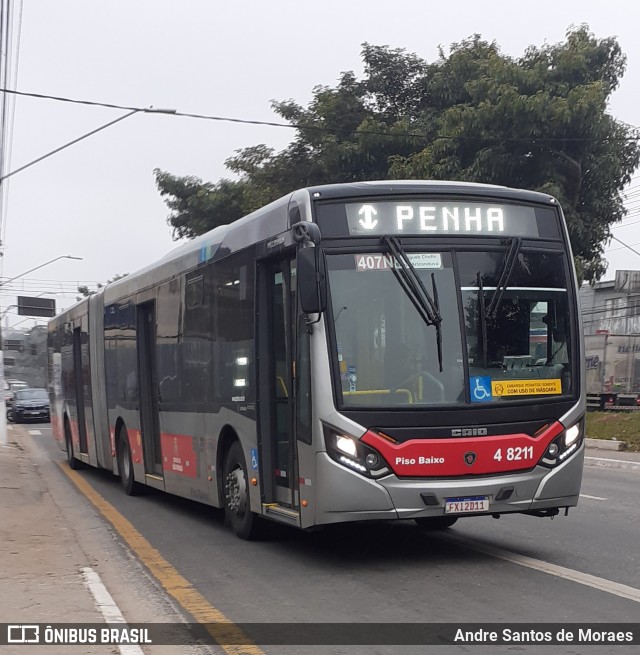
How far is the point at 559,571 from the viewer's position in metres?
8.20

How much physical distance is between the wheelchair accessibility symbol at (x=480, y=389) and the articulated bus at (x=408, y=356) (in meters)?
0.02

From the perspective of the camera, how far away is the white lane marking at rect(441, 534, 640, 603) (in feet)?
24.3

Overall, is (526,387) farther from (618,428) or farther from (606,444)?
(618,428)

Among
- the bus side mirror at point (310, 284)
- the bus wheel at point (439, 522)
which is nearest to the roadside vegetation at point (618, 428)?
the bus wheel at point (439, 522)

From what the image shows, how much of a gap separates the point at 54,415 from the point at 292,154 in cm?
1401

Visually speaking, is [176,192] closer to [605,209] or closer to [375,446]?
[605,209]

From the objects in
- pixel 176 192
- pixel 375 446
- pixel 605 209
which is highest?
pixel 176 192

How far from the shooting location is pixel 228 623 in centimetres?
686

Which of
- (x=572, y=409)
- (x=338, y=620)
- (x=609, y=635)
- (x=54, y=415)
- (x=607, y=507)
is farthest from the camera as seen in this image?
(x=54, y=415)

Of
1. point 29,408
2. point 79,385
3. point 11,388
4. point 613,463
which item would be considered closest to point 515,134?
point 613,463

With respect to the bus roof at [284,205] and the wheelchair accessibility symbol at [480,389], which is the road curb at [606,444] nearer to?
the bus roof at [284,205]

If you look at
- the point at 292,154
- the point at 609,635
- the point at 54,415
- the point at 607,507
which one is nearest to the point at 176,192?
the point at 292,154

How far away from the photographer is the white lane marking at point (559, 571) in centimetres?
739

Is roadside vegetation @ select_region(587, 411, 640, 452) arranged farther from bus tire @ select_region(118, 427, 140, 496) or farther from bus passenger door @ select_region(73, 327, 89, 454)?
bus tire @ select_region(118, 427, 140, 496)
